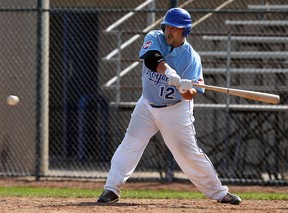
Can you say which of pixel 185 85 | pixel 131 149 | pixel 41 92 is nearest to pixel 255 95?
pixel 185 85

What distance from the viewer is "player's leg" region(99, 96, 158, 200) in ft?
25.6

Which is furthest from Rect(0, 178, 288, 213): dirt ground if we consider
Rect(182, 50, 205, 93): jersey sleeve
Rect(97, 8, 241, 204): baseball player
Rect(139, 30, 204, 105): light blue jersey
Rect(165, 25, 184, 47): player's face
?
Rect(165, 25, 184, 47): player's face

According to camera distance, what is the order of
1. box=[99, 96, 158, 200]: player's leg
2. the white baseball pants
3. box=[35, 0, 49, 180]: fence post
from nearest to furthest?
1. the white baseball pants
2. box=[99, 96, 158, 200]: player's leg
3. box=[35, 0, 49, 180]: fence post

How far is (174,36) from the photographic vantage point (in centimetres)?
752

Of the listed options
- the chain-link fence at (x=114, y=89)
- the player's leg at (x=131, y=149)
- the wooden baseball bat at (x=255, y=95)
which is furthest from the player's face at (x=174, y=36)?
the chain-link fence at (x=114, y=89)

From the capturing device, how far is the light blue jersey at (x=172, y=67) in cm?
757

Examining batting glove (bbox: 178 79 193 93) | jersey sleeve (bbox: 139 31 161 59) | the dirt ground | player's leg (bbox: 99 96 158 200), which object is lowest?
the dirt ground

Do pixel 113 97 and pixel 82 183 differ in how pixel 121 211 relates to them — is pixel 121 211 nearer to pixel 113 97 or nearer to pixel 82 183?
pixel 82 183

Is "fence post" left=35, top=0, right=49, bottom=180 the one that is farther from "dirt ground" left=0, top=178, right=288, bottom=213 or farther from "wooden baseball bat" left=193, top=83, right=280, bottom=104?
"wooden baseball bat" left=193, top=83, right=280, bottom=104

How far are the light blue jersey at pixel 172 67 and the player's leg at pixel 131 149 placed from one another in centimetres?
26

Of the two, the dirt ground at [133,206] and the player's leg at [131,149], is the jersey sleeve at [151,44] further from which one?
the dirt ground at [133,206]

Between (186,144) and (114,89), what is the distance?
Result: 620cm

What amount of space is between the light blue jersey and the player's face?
2.5 inches

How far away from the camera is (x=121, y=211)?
7133mm
